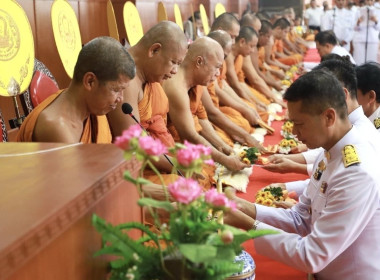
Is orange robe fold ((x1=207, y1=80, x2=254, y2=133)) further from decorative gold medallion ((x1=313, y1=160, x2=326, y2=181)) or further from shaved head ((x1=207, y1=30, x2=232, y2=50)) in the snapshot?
decorative gold medallion ((x1=313, y1=160, x2=326, y2=181))

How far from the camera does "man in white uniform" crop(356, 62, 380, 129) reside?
8.52ft

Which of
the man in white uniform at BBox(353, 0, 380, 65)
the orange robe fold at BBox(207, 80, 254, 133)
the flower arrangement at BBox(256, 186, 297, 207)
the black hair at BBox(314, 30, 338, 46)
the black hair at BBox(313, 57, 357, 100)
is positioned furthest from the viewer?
the man in white uniform at BBox(353, 0, 380, 65)

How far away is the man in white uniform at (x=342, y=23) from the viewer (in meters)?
11.0

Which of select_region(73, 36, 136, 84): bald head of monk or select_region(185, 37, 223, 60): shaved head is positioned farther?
select_region(185, 37, 223, 60): shaved head

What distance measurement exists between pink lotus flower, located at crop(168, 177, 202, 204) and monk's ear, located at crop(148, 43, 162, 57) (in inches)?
78.0

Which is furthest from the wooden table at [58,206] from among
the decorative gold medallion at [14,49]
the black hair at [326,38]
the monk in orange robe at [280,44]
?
the monk in orange robe at [280,44]

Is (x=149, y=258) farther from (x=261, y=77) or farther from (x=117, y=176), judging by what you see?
(x=261, y=77)

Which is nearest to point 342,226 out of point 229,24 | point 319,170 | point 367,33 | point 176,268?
point 319,170

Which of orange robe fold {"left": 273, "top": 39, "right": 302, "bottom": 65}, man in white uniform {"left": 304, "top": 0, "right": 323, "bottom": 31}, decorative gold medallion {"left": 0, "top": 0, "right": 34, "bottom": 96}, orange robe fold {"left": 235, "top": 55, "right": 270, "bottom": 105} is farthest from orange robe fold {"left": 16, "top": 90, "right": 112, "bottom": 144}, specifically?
man in white uniform {"left": 304, "top": 0, "right": 323, "bottom": 31}

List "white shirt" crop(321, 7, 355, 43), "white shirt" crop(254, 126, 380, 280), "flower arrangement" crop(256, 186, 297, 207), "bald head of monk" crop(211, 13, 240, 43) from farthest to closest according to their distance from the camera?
"white shirt" crop(321, 7, 355, 43) < "bald head of monk" crop(211, 13, 240, 43) < "flower arrangement" crop(256, 186, 297, 207) < "white shirt" crop(254, 126, 380, 280)

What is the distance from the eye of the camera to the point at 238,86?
5320mm

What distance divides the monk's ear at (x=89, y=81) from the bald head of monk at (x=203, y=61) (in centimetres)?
156

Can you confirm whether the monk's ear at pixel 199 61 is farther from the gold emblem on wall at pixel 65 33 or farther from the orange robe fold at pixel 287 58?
the orange robe fold at pixel 287 58

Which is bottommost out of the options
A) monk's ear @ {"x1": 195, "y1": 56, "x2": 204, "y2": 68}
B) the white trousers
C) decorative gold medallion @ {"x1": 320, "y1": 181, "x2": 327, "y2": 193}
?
the white trousers
